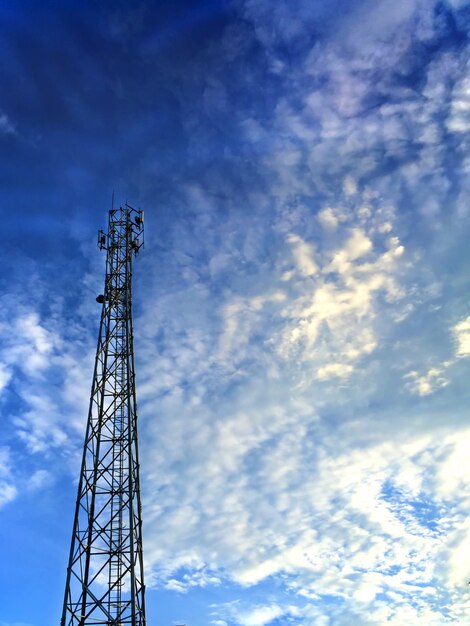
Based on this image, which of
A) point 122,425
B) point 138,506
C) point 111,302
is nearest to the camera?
point 138,506

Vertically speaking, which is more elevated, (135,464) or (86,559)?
(135,464)

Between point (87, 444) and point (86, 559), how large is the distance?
22.1 feet

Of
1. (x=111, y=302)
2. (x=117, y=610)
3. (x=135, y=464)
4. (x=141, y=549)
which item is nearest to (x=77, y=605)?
(x=117, y=610)

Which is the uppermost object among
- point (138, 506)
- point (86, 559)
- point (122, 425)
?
point (122, 425)

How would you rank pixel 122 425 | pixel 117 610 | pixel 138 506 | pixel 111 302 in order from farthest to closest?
pixel 111 302, pixel 122 425, pixel 138 506, pixel 117 610

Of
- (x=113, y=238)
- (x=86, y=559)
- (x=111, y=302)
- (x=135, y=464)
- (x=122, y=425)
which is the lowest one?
(x=86, y=559)

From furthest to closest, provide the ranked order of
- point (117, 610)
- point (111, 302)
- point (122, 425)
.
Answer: point (111, 302)
point (122, 425)
point (117, 610)

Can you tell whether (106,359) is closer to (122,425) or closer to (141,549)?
(122,425)

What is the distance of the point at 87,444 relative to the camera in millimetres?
36094

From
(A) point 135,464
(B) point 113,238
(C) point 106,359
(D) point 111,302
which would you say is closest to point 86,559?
(A) point 135,464

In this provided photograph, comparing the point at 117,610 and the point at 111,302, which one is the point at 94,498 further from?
the point at 111,302

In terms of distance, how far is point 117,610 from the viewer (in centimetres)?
3142

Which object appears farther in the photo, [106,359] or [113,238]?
[113,238]

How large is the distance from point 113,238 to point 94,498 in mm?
19137
